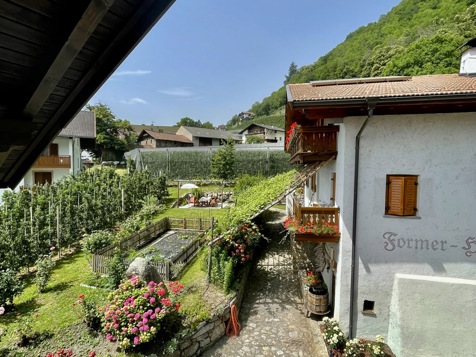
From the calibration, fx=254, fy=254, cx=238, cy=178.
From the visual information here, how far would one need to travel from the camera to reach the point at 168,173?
3528 centimetres

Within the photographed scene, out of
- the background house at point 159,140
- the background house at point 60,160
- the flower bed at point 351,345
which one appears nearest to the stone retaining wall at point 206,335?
the flower bed at point 351,345

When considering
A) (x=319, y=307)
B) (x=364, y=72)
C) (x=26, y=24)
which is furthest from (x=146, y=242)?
(x=364, y=72)

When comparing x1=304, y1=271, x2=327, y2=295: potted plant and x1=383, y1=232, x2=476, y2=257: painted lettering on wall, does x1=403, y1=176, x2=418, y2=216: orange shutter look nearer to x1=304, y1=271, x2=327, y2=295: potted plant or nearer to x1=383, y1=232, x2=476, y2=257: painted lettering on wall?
x1=383, y1=232, x2=476, y2=257: painted lettering on wall

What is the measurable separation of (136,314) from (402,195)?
761 cm

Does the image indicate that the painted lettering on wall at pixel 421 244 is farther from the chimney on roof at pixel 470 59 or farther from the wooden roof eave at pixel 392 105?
the chimney on roof at pixel 470 59

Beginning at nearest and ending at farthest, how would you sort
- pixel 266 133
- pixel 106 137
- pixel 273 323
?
pixel 273 323 < pixel 106 137 < pixel 266 133

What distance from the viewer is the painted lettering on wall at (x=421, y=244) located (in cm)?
673

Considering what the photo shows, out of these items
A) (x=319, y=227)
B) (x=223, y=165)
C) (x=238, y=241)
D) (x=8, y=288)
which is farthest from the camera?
(x=223, y=165)

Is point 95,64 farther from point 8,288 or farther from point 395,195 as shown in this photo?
point 8,288

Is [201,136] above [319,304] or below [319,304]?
above

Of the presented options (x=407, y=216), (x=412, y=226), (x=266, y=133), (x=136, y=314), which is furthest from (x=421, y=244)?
(x=266, y=133)

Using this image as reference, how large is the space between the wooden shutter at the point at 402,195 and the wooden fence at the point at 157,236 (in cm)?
807

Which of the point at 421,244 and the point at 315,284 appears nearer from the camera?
the point at 421,244

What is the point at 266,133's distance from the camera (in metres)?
61.6
